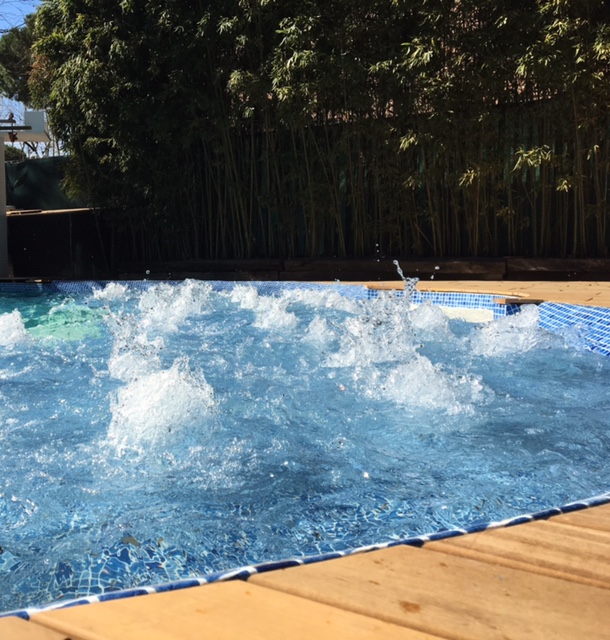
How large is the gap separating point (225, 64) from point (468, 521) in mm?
6530

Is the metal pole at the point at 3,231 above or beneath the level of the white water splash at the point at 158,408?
above

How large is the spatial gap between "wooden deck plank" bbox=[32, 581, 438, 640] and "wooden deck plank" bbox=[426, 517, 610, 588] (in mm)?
300

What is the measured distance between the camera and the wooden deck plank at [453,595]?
0.95 m

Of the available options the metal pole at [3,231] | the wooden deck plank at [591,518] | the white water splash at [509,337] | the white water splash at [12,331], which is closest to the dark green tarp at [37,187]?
the metal pole at [3,231]

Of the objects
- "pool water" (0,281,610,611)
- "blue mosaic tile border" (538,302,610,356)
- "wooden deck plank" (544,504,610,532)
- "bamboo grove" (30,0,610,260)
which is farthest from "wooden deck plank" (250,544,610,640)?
"bamboo grove" (30,0,610,260)

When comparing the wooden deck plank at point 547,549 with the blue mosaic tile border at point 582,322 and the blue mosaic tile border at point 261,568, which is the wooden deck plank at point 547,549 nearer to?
the blue mosaic tile border at point 261,568

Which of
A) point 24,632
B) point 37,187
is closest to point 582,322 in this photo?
point 24,632

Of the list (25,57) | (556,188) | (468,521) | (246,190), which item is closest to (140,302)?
(246,190)

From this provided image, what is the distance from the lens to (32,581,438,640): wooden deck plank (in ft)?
3.03

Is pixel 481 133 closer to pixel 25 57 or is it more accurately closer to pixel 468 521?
pixel 468 521

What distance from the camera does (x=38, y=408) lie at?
3207mm

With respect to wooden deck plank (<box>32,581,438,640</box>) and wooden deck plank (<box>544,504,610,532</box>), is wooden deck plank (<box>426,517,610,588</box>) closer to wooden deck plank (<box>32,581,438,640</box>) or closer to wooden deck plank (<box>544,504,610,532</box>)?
wooden deck plank (<box>544,504,610,532</box>)

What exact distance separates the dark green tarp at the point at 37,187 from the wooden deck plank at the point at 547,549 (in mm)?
10703

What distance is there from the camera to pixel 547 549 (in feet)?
3.98
